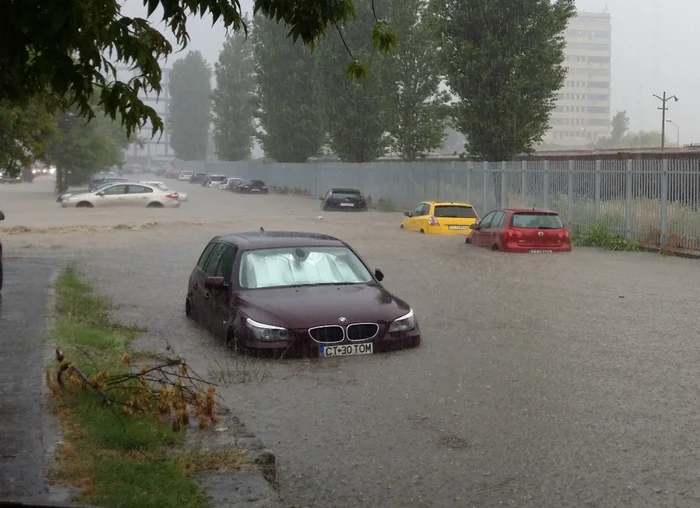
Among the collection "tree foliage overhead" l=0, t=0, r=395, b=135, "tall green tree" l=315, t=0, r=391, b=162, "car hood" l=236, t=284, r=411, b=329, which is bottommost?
"car hood" l=236, t=284, r=411, b=329

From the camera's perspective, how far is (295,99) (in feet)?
239

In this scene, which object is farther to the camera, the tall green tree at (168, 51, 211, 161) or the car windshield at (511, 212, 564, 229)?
the tall green tree at (168, 51, 211, 161)

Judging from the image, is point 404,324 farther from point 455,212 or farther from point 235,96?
point 235,96

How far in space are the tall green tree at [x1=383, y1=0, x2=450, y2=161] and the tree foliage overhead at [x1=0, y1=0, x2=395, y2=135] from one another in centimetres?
4771

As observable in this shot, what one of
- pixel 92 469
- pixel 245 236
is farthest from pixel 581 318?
pixel 92 469

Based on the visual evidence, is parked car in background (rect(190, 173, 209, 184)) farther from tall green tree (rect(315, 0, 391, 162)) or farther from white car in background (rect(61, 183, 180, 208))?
white car in background (rect(61, 183, 180, 208))

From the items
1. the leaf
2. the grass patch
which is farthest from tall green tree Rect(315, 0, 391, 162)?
the leaf

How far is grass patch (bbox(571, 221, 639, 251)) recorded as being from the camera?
28734 mm

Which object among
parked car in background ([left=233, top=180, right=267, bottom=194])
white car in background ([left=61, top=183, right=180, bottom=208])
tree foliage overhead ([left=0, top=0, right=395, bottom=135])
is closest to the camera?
tree foliage overhead ([left=0, top=0, right=395, bottom=135])

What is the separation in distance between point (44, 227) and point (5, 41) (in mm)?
33134

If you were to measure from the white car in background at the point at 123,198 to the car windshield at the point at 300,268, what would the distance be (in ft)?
120

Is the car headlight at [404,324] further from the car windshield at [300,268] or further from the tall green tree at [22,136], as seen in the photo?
the tall green tree at [22,136]

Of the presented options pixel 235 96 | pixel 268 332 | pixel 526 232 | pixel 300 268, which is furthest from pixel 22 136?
pixel 235 96

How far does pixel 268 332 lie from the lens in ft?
36.7
